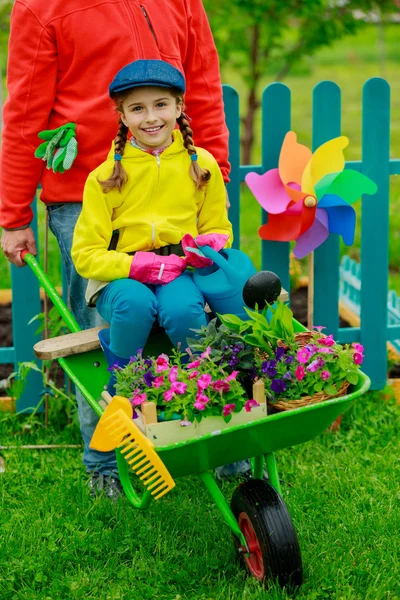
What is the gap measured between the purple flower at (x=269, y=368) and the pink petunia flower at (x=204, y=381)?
0.20 m

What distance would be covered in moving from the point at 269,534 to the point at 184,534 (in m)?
0.56

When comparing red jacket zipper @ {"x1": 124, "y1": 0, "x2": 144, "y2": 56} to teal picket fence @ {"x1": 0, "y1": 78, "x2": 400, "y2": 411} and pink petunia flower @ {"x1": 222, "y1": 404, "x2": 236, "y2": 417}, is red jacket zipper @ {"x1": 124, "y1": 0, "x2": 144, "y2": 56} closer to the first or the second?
teal picket fence @ {"x1": 0, "y1": 78, "x2": 400, "y2": 411}

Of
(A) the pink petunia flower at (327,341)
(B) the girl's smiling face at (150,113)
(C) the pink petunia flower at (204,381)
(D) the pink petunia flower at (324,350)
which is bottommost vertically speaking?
(C) the pink petunia flower at (204,381)

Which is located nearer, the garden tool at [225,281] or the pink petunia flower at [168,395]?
the pink petunia flower at [168,395]

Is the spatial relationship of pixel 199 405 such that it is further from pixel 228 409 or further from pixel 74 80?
pixel 74 80

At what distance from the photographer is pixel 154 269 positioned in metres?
2.85

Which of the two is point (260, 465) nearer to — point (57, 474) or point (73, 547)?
point (73, 547)

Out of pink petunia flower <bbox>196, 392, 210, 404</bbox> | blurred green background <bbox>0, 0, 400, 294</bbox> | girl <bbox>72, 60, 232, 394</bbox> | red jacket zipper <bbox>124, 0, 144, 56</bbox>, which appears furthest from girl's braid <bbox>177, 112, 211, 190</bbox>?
blurred green background <bbox>0, 0, 400, 294</bbox>

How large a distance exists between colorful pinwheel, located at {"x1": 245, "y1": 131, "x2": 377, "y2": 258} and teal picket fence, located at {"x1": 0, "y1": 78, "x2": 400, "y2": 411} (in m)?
0.18

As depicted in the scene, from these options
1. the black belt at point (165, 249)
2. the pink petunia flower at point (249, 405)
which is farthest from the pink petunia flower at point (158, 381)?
the black belt at point (165, 249)

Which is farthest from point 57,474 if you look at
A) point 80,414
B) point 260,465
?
point 260,465

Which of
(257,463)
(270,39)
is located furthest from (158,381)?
(270,39)

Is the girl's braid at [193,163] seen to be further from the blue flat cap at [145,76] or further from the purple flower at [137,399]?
the purple flower at [137,399]

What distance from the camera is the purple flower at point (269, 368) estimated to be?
2598mm
